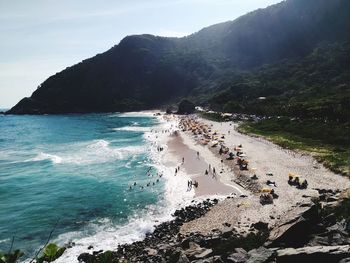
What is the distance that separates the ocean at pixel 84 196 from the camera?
35656mm

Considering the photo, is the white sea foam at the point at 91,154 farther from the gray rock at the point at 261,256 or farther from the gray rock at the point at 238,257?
the gray rock at the point at 261,256

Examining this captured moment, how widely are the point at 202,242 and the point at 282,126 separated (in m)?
67.3

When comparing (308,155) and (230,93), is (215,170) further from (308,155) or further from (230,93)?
(230,93)

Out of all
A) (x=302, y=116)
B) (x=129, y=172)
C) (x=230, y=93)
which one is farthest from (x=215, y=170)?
(x=230, y=93)

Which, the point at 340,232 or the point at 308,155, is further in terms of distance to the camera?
the point at 308,155

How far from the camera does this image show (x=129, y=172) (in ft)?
202

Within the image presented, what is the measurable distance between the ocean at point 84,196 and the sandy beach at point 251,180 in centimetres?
439

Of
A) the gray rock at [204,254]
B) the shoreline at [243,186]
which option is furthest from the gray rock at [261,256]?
the gray rock at [204,254]

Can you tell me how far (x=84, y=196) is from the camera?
48750 millimetres

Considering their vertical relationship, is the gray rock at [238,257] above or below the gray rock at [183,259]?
above

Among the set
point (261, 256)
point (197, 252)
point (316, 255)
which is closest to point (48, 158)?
point (197, 252)

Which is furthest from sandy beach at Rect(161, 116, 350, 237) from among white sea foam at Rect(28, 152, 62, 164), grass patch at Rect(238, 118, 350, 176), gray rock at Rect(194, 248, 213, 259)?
white sea foam at Rect(28, 152, 62, 164)

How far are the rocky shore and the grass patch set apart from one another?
15860 millimetres

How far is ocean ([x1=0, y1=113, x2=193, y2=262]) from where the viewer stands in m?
35.7
